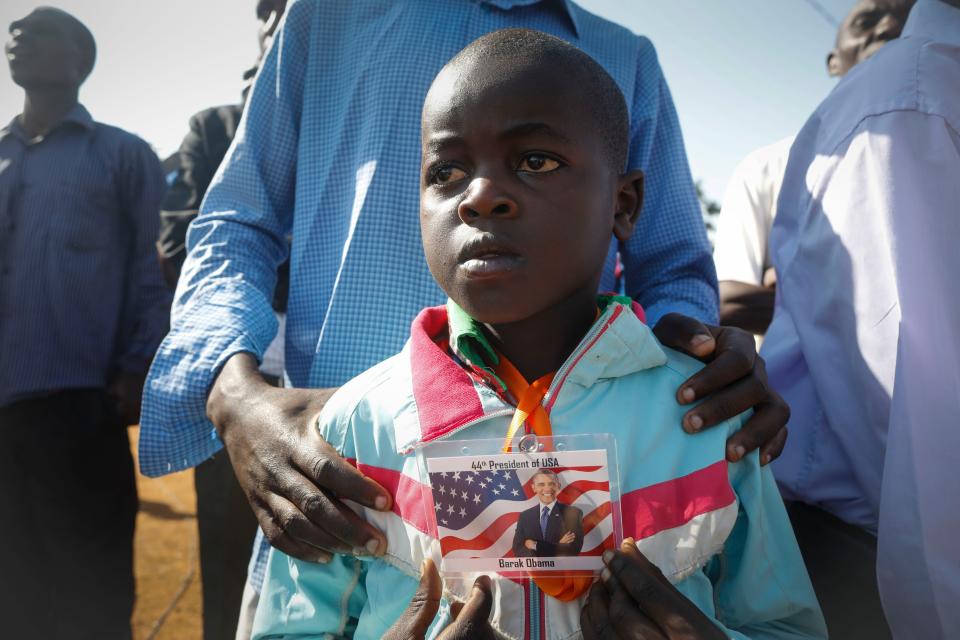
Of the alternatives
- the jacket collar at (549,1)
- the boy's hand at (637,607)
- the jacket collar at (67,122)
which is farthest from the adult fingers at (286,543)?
the jacket collar at (67,122)

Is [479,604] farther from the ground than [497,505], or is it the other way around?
[497,505]

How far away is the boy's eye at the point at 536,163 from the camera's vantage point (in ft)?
4.35

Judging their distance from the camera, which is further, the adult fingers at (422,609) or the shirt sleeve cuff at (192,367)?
the shirt sleeve cuff at (192,367)

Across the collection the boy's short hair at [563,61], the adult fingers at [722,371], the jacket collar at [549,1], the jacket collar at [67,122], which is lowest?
the adult fingers at [722,371]

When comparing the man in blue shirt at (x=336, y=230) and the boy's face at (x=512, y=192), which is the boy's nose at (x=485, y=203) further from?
the man in blue shirt at (x=336, y=230)

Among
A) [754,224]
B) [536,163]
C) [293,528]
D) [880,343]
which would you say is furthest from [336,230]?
[754,224]

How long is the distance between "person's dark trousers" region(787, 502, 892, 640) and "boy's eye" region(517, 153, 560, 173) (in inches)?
44.1

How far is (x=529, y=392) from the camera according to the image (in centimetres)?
131

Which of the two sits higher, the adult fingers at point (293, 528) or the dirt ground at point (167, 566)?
the adult fingers at point (293, 528)

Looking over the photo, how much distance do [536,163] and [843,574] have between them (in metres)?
1.19

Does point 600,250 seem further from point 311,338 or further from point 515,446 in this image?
point 311,338

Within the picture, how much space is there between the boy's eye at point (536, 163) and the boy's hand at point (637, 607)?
668mm

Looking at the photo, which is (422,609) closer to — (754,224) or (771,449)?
(771,449)

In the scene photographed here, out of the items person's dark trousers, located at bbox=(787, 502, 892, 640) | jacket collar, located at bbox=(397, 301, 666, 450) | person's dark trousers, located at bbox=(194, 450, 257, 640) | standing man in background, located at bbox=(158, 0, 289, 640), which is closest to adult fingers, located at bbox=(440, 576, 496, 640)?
jacket collar, located at bbox=(397, 301, 666, 450)
